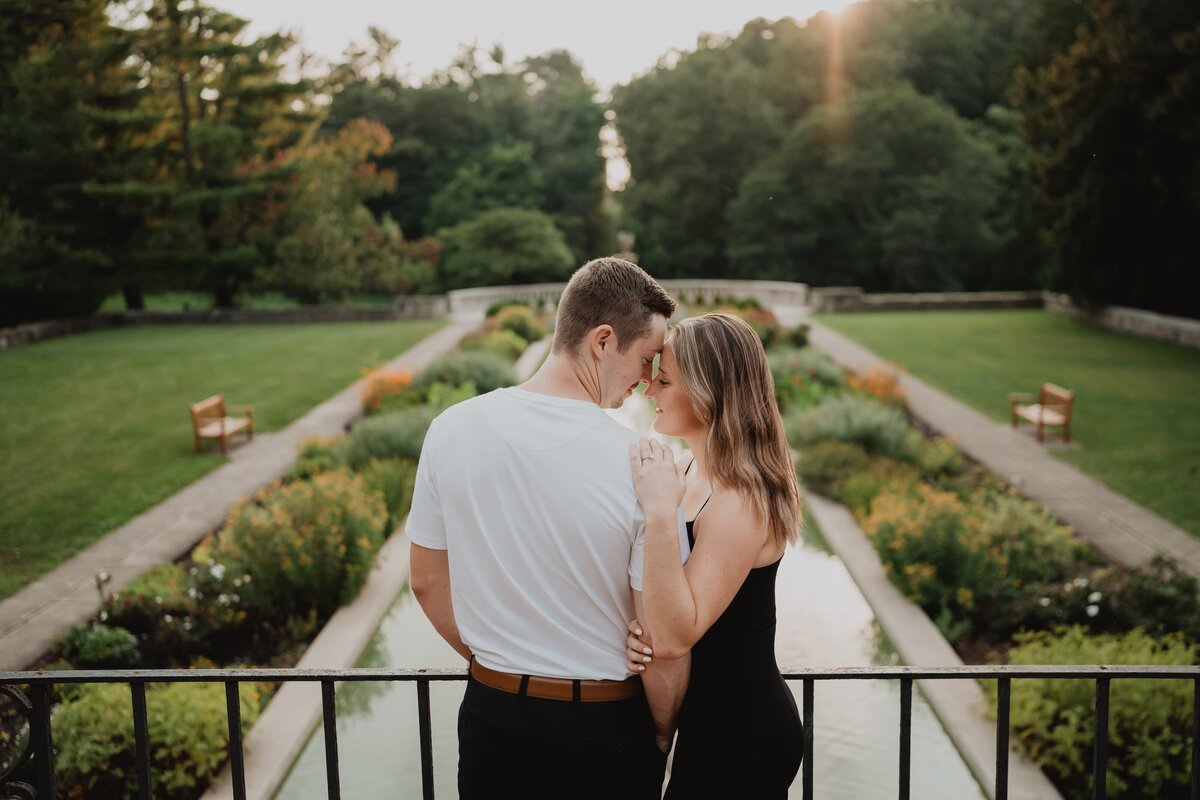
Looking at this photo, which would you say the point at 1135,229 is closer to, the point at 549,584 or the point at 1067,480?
the point at 1067,480

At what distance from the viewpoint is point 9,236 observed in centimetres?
2634

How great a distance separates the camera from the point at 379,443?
11.1 m

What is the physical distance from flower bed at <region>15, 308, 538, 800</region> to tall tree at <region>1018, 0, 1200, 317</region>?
20.4 m

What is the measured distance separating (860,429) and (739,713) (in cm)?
947

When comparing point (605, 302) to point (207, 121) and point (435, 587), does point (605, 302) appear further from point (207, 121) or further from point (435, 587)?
point (207, 121)

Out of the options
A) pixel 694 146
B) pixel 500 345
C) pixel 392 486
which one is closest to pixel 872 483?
pixel 392 486

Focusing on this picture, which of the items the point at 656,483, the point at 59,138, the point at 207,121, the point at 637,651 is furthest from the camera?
the point at 207,121

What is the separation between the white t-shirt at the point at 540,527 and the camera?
6.26ft

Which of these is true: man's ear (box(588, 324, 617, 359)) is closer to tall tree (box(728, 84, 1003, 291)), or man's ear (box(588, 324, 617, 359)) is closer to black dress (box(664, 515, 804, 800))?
black dress (box(664, 515, 804, 800))

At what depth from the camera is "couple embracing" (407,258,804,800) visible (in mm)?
1921

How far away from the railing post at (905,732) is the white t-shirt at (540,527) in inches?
28.0

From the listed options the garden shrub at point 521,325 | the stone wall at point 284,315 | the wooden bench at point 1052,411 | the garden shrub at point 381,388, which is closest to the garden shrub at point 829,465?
the wooden bench at point 1052,411

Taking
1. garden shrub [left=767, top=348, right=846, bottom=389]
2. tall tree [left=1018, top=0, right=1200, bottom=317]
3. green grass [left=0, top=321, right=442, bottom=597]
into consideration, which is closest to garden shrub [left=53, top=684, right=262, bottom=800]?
green grass [left=0, top=321, right=442, bottom=597]

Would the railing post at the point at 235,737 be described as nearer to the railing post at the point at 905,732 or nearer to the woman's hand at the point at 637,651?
the woman's hand at the point at 637,651
